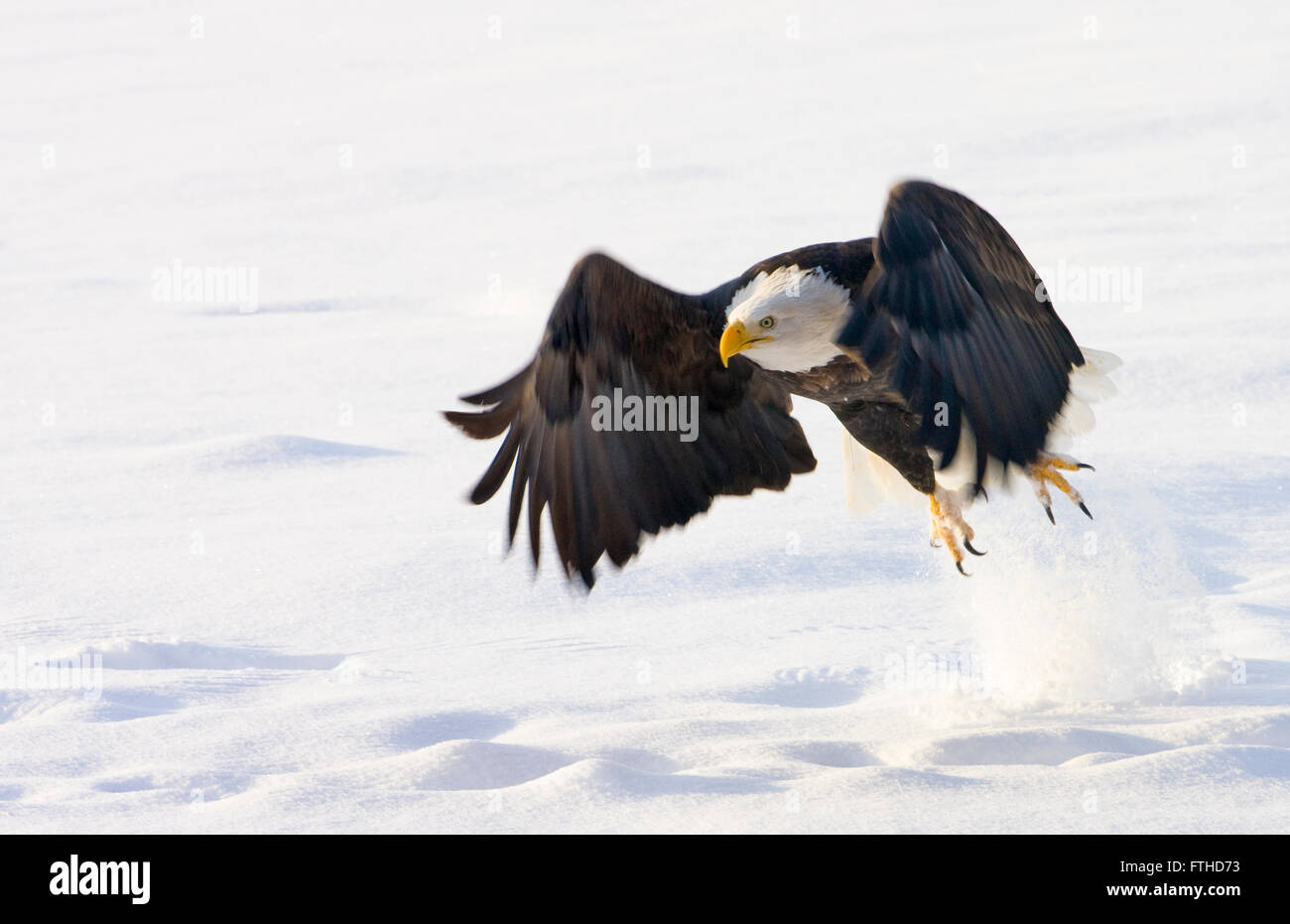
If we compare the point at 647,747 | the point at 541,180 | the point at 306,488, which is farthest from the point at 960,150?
the point at 647,747

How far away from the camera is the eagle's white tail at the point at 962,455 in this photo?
15.3 feet

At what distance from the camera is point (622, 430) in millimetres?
5781

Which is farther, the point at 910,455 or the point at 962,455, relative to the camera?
the point at 910,455

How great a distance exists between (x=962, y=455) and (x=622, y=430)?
161 centimetres

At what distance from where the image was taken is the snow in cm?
450

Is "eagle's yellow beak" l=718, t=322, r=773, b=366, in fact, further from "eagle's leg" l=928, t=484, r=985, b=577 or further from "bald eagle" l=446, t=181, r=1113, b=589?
"eagle's leg" l=928, t=484, r=985, b=577
